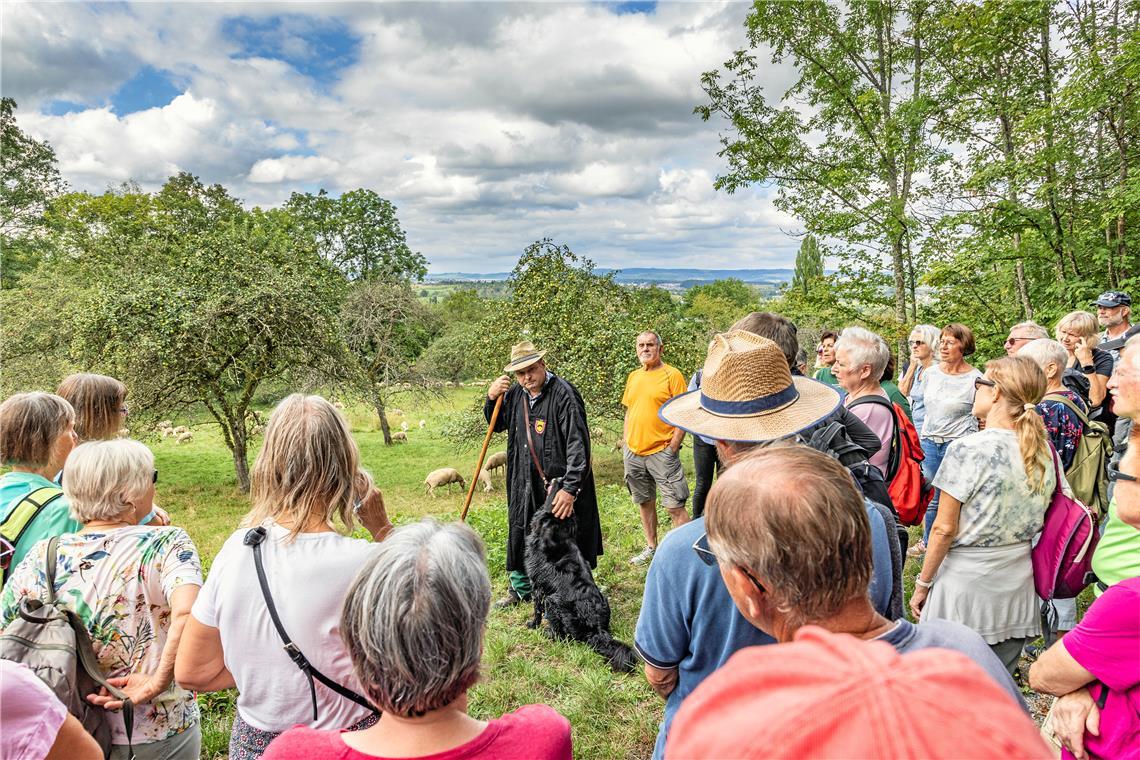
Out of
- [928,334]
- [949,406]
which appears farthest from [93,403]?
[928,334]

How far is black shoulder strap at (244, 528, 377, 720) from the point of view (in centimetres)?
169

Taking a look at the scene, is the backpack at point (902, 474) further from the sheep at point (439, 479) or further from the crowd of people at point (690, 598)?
the sheep at point (439, 479)

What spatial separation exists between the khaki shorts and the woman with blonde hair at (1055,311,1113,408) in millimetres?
3211

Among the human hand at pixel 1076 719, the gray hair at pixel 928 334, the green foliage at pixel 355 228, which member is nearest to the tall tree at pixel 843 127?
the gray hair at pixel 928 334

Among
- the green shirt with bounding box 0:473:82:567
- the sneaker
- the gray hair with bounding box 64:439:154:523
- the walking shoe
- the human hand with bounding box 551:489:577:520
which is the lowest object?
the sneaker

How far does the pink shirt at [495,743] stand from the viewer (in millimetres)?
1178

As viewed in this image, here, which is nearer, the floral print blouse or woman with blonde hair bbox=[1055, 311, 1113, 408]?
the floral print blouse

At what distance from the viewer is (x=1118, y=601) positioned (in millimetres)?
1412

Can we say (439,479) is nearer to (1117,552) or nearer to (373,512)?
(373,512)

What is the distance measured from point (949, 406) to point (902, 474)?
6.82ft

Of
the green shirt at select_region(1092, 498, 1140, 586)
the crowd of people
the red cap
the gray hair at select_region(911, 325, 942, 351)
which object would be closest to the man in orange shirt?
the crowd of people

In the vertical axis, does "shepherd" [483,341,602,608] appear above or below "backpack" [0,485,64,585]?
below

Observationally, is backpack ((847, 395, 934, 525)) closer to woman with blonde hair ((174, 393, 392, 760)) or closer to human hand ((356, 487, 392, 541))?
human hand ((356, 487, 392, 541))

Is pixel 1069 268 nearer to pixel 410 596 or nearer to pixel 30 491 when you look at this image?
pixel 410 596
